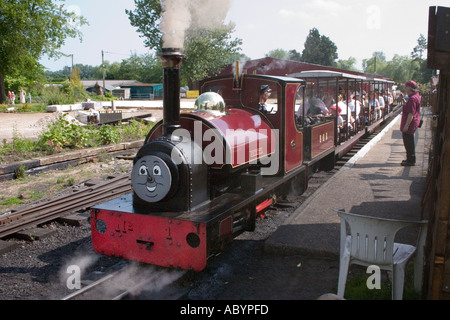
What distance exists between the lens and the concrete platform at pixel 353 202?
4805 millimetres

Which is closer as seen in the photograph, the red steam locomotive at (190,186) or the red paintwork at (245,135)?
the red steam locomotive at (190,186)

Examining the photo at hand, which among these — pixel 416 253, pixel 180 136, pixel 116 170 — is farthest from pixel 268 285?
pixel 116 170

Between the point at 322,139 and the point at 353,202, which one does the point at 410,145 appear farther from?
the point at 353,202

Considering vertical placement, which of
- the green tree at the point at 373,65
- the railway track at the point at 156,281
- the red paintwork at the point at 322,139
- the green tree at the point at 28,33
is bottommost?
the railway track at the point at 156,281

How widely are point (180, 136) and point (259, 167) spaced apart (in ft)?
5.49

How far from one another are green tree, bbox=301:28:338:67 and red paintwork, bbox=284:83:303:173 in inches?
3034

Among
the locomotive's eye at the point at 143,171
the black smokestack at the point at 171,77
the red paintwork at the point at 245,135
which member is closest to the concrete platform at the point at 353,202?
the red paintwork at the point at 245,135

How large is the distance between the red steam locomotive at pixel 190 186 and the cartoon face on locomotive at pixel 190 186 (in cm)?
1

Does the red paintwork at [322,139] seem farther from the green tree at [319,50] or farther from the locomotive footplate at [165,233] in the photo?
the green tree at [319,50]

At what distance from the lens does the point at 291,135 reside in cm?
636

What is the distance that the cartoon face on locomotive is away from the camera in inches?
166

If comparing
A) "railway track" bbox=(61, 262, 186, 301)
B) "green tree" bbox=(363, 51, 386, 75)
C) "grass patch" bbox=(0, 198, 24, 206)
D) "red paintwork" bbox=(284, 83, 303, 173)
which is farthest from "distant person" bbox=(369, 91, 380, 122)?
"green tree" bbox=(363, 51, 386, 75)
